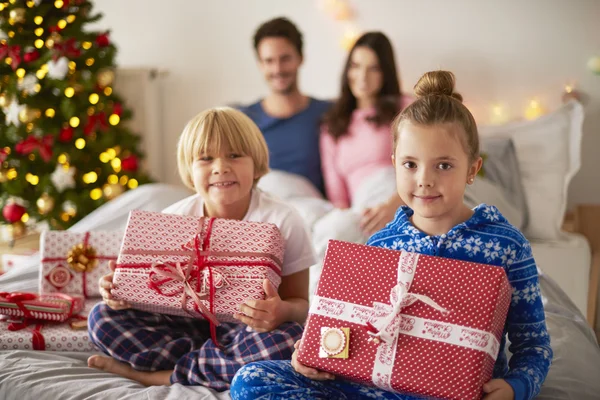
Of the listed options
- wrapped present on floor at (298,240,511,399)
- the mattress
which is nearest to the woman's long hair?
the mattress

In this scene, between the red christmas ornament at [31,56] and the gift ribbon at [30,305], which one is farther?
the red christmas ornament at [31,56]

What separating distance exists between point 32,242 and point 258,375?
88.3 inches

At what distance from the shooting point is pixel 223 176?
5.44 ft

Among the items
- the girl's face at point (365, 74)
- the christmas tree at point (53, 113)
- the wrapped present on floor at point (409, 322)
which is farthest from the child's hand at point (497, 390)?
the christmas tree at point (53, 113)

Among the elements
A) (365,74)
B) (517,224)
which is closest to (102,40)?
(365,74)

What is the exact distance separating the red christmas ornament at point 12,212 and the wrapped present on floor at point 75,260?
117 centimetres

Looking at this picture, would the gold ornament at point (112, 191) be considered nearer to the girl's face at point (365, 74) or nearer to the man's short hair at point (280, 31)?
the man's short hair at point (280, 31)

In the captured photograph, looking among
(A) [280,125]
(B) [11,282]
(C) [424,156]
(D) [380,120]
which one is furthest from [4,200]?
(C) [424,156]

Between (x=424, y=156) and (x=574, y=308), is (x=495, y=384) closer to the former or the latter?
(x=424, y=156)

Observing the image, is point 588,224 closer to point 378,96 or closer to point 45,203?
point 378,96

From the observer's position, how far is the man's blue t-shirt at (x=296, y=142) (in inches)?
117

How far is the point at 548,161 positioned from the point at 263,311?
175 centimetres

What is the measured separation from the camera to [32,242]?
319 cm

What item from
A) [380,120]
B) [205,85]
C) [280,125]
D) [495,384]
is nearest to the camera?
[495,384]
